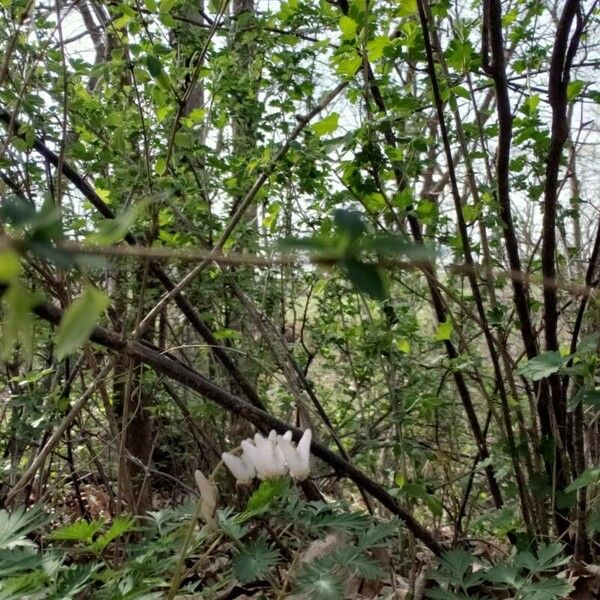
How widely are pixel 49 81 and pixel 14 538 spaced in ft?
5.86

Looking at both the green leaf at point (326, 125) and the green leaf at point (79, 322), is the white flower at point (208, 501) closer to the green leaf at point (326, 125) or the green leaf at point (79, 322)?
the green leaf at point (79, 322)

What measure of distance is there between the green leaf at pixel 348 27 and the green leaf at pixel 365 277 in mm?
1514

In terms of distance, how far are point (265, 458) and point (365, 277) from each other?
91 cm

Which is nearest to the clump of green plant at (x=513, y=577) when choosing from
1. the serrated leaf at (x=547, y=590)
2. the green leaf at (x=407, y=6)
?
the serrated leaf at (x=547, y=590)

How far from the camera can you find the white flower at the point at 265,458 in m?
1.30

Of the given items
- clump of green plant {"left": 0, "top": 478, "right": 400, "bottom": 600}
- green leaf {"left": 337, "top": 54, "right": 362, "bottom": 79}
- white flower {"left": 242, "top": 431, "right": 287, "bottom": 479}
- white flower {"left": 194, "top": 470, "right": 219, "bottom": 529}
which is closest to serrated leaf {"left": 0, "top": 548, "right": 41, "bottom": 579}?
clump of green plant {"left": 0, "top": 478, "right": 400, "bottom": 600}

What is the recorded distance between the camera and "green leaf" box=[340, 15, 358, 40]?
5.98 ft

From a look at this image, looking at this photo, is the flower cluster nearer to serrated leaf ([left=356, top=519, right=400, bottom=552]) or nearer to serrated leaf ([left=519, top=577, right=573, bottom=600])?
serrated leaf ([left=356, top=519, right=400, bottom=552])

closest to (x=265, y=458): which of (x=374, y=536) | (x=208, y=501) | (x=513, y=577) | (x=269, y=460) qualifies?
(x=269, y=460)

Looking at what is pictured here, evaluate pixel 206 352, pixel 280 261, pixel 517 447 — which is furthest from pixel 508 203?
pixel 280 261

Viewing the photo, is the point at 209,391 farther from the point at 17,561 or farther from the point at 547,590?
the point at 547,590

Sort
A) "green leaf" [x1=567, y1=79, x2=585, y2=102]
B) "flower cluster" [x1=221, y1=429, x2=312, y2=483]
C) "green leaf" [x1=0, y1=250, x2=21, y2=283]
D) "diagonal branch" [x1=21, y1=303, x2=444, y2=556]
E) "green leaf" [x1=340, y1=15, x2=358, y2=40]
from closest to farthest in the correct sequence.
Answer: "green leaf" [x1=0, y1=250, x2=21, y2=283], "flower cluster" [x1=221, y1=429, x2=312, y2=483], "diagonal branch" [x1=21, y1=303, x2=444, y2=556], "green leaf" [x1=340, y1=15, x2=358, y2=40], "green leaf" [x1=567, y1=79, x2=585, y2=102]

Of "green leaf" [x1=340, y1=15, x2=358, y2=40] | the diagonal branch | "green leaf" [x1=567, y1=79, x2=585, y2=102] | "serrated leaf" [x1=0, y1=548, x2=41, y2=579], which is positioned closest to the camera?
"serrated leaf" [x1=0, y1=548, x2=41, y2=579]

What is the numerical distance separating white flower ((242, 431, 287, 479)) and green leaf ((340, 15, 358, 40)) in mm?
1047
